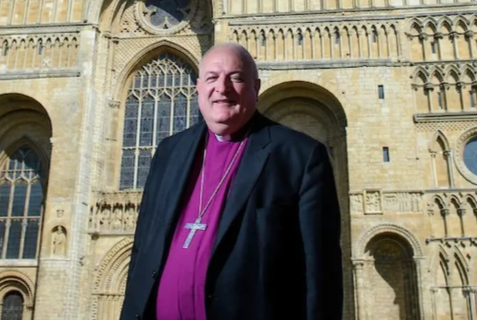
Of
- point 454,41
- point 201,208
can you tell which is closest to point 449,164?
point 454,41

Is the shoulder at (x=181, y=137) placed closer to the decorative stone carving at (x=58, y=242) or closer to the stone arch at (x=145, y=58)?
the decorative stone carving at (x=58, y=242)

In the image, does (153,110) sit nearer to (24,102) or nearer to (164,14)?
(164,14)

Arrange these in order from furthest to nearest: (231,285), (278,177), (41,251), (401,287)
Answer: (41,251) < (401,287) < (278,177) < (231,285)

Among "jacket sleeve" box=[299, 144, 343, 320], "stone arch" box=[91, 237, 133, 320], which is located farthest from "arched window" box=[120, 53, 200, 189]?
"jacket sleeve" box=[299, 144, 343, 320]

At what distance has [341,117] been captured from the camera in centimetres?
1619

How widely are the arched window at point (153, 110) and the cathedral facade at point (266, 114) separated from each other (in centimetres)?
5

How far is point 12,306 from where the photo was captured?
17.0 metres

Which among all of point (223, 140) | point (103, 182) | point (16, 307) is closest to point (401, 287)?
point (103, 182)

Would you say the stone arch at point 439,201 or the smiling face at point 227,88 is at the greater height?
the stone arch at point 439,201

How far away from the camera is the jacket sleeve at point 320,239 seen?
1.90 meters

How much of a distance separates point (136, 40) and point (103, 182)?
17.0 feet

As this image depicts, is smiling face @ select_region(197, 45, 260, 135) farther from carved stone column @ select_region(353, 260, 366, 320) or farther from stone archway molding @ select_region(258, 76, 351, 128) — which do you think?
stone archway molding @ select_region(258, 76, 351, 128)

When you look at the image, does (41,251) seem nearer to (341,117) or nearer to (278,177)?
(341,117)

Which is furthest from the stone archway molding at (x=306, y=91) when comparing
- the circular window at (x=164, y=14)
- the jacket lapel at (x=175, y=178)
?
the jacket lapel at (x=175, y=178)
